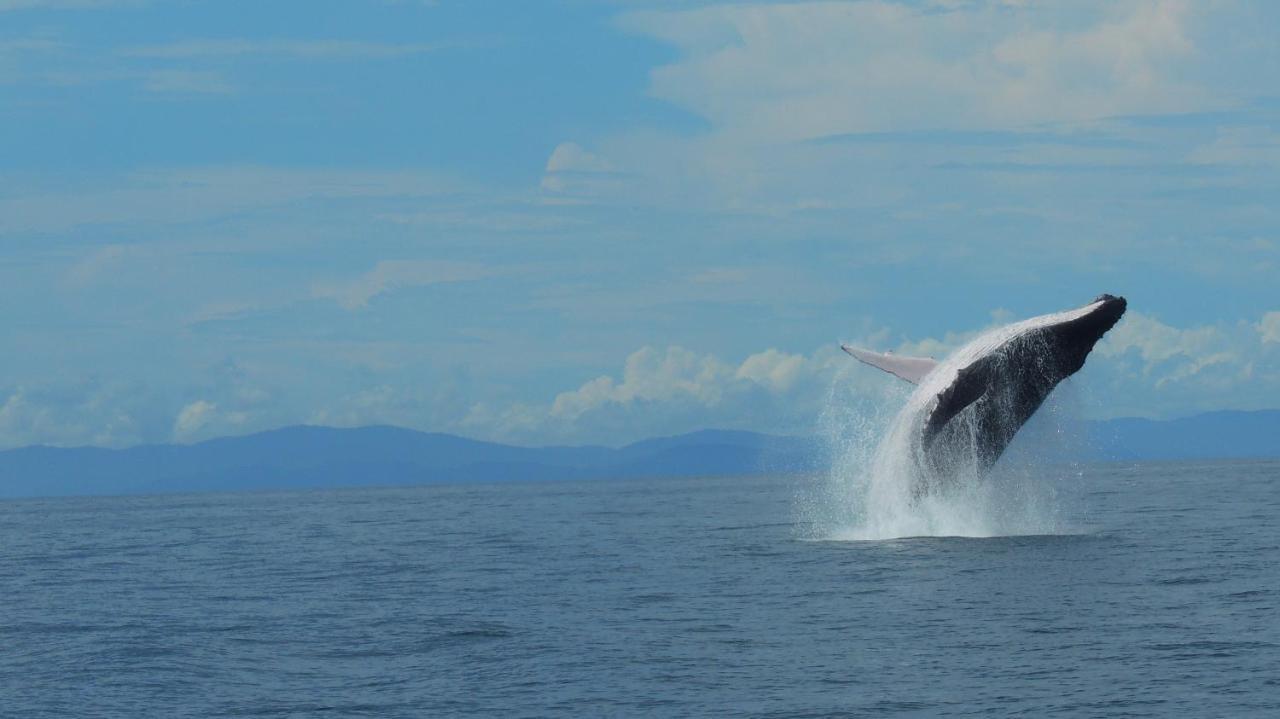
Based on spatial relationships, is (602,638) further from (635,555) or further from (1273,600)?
(635,555)

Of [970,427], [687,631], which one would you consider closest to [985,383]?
[970,427]

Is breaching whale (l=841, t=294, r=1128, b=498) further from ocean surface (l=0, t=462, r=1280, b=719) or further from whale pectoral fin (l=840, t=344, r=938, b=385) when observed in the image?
ocean surface (l=0, t=462, r=1280, b=719)

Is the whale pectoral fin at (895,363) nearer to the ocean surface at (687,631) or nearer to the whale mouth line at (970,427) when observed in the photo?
the whale mouth line at (970,427)

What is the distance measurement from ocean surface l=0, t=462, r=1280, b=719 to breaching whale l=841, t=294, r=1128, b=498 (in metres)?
2.45

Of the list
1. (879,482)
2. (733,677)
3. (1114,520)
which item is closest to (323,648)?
(733,677)

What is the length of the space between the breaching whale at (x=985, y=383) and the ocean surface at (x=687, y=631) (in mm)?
2446

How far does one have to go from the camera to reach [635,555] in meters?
40.6

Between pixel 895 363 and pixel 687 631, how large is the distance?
1099 centimetres

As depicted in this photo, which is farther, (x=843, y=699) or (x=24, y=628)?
(x=24, y=628)

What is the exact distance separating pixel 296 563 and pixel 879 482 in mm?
18410

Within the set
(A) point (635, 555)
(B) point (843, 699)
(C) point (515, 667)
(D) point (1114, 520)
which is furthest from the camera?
(D) point (1114, 520)

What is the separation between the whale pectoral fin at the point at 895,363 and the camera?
32406 millimetres

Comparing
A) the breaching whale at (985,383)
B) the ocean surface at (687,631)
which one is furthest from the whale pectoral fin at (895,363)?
the ocean surface at (687,631)

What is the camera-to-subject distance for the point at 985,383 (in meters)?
30.0
